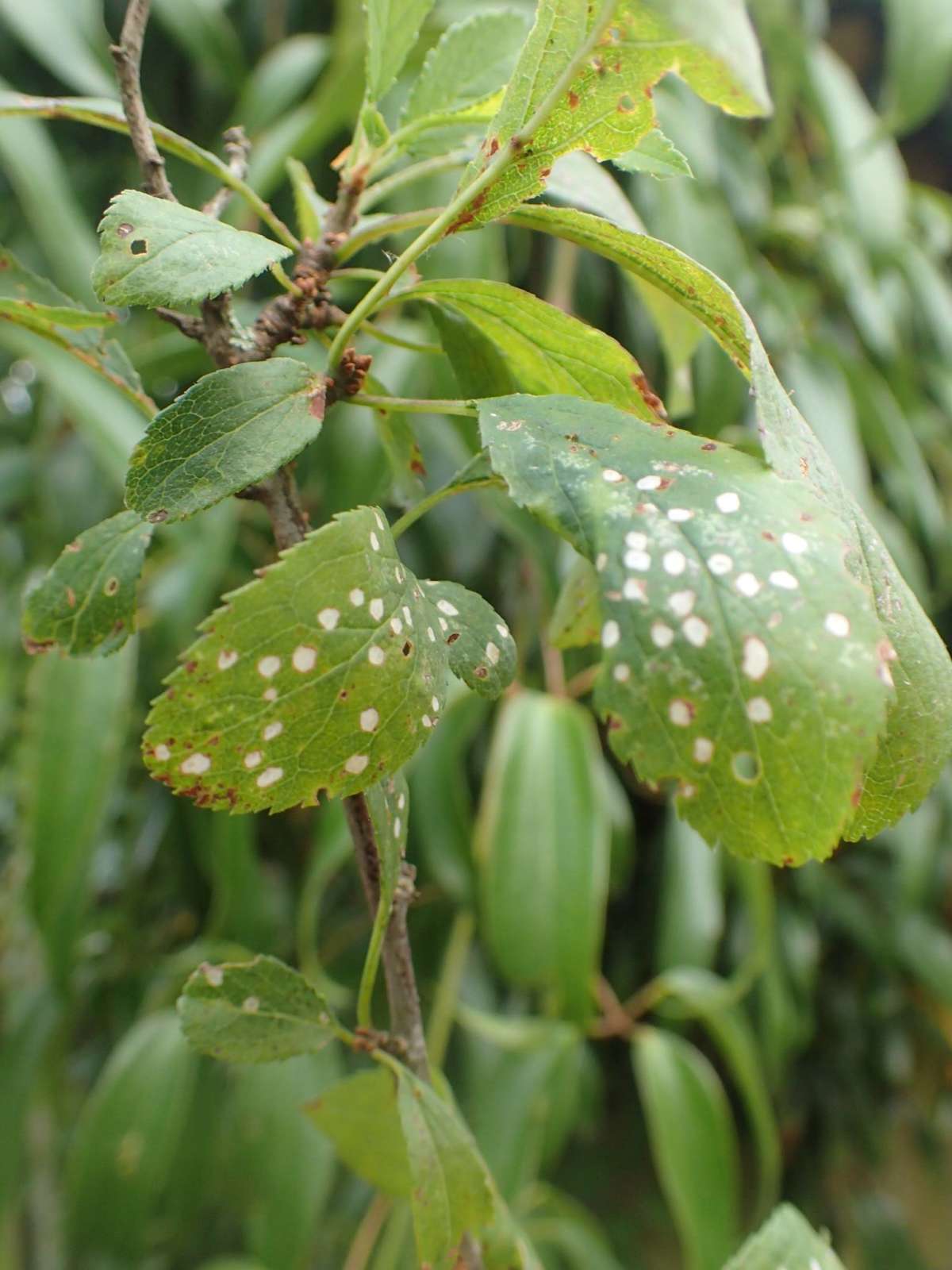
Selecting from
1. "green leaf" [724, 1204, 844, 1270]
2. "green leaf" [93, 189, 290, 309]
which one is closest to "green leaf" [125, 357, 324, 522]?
"green leaf" [93, 189, 290, 309]

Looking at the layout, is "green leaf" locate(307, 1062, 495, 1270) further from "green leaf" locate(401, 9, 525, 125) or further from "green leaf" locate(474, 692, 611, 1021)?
"green leaf" locate(474, 692, 611, 1021)

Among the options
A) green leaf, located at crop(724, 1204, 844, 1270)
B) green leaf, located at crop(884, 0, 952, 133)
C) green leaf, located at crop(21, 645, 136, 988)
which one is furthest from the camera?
green leaf, located at crop(884, 0, 952, 133)

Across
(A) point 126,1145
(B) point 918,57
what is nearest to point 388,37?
(A) point 126,1145

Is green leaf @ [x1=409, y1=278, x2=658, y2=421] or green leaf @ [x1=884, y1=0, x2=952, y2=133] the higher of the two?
green leaf @ [x1=409, y1=278, x2=658, y2=421]

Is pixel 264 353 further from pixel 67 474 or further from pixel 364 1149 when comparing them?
pixel 67 474

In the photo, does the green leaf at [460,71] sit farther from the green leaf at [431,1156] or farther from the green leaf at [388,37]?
the green leaf at [431,1156]

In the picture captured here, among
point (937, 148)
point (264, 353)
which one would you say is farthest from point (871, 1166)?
point (937, 148)
